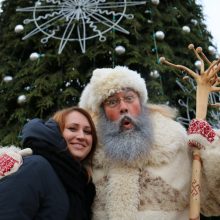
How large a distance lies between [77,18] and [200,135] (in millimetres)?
2461

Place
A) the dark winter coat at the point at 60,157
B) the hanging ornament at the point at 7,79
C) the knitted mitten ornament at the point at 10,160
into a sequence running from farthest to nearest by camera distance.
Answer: the hanging ornament at the point at 7,79
the dark winter coat at the point at 60,157
the knitted mitten ornament at the point at 10,160

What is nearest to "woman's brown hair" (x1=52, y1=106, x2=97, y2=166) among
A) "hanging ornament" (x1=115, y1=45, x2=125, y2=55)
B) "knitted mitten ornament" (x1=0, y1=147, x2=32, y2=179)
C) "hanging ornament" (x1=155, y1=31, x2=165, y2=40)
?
"knitted mitten ornament" (x1=0, y1=147, x2=32, y2=179)

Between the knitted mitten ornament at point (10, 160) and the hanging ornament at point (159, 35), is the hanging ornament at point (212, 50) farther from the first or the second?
the knitted mitten ornament at point (10, 160)

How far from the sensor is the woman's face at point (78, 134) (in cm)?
262

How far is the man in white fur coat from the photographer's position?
8.83 feet

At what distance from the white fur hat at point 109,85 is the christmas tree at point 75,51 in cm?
160

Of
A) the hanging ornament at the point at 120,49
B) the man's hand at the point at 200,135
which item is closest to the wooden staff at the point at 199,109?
the man's hand at the point at 200,135

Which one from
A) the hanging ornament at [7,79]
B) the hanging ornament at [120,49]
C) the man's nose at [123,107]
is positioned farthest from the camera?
the hanging ornament at [7,79]

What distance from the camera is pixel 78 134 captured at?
2650 millimetres

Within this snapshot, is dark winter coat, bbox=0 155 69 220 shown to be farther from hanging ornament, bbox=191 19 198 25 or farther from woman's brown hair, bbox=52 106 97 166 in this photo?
hanging ornament, bbox=191 19 198 25

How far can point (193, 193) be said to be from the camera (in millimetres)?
2668

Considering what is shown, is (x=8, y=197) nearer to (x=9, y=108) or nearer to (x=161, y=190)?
(x=161, y=190)

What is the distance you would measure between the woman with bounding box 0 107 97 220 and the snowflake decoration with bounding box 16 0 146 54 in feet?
6.78

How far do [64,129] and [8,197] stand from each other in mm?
657
